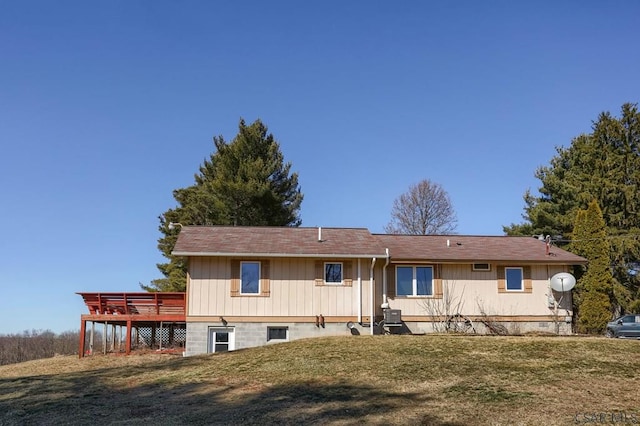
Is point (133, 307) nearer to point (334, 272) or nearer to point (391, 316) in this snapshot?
point (334, 272)

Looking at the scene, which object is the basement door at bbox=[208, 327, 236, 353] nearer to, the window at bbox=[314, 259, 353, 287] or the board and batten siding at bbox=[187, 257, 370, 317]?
the board and batten siding at bbox=[187, 257, 370, 317]

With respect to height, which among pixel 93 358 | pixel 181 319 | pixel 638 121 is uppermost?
pixel 638 121

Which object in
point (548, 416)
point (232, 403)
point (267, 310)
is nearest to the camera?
point (548, 416)

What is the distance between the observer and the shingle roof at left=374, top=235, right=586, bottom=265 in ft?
71.9

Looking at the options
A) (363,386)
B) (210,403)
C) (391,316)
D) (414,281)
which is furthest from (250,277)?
(210,403)

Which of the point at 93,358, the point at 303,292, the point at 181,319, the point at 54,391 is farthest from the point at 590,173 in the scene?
the point at 54,391

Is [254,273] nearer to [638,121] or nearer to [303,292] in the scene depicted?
[303,292]

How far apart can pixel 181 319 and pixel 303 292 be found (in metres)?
4.38

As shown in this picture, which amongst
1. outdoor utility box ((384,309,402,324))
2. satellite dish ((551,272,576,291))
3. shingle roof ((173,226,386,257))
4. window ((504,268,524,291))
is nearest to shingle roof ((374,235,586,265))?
window ((504,268,524,291))

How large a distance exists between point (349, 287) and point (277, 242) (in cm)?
310

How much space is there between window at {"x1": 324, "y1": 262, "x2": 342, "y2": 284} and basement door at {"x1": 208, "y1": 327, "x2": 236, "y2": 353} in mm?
3732

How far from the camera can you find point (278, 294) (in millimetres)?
20703

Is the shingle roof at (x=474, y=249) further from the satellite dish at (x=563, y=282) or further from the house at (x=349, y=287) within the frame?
the satellite dish at (x=563, y=282)

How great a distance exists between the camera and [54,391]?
521 inches
